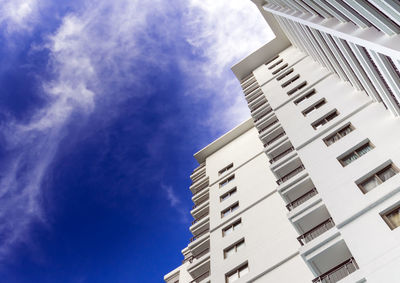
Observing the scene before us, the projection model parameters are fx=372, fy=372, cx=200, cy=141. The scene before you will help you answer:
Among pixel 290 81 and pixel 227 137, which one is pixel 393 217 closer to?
pixel 290 81

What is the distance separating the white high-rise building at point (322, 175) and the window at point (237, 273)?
5cm

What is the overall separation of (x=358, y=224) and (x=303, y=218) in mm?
3674

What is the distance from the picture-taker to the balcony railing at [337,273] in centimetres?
1437

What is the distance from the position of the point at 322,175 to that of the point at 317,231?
2.64m

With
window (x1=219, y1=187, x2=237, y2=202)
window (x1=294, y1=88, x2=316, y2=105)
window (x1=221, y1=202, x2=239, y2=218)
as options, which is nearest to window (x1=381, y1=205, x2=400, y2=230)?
window (x1=221, y1=202, x2=239, y2=218)

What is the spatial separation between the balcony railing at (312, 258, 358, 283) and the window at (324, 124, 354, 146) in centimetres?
700

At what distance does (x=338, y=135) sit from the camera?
788 inches

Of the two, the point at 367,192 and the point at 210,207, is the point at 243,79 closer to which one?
the point at 210,207

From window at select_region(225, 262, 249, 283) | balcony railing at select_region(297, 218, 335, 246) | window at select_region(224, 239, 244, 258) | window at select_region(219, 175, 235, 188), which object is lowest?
balcony railing at select_region(297, 218, 335, 246)

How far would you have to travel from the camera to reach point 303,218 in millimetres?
17781

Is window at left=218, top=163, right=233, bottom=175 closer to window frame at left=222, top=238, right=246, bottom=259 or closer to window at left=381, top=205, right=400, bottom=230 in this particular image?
window frame at left=222, top=238, right=246, bottom=259

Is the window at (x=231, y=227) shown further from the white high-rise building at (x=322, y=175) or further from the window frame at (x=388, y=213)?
the window frame at (x=388, y=213)

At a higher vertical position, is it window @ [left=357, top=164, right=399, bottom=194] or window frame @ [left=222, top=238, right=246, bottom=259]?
window frame @ [left=222, top=238, right=246, bottom=259]

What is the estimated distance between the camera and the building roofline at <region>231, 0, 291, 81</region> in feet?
141
